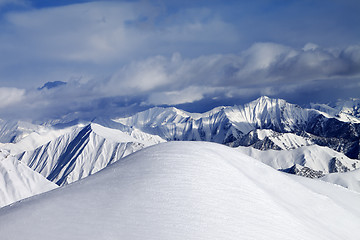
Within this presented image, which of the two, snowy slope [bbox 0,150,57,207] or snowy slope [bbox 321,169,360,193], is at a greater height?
snowy slope [bbox 321,169,360,193]

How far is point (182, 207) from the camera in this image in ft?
45.3

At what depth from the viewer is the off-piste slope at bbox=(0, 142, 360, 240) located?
12.3 m

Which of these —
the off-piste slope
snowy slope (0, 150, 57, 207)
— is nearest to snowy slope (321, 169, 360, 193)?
the off-piste slope

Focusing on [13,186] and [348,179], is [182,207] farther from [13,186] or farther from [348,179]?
[13,186]

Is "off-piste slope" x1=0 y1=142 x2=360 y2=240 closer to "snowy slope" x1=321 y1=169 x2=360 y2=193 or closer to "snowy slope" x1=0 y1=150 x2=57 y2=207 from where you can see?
"snowy slope" x1=321 y1=169 x2=360 y2=193

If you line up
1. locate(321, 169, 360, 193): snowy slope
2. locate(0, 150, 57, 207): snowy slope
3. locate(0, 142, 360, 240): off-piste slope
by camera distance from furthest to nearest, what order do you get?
locate(0, 150, 57, 207): snowy slope, locate(321, 169, 360, 193): snowy slope, locate(0, 142, 360, 240): off-piste slope

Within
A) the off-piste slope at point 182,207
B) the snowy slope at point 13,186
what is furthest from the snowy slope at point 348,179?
the snowy slope at point 13,186

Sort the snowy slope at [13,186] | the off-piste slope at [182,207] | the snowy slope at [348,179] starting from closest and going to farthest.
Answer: the off-piste slope at [182,207], the snowy slope at [348,179], the snowy slope at [13,186]

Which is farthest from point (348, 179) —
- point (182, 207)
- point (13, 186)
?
point (13, 186)

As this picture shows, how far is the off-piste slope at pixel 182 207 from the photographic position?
40.4ft

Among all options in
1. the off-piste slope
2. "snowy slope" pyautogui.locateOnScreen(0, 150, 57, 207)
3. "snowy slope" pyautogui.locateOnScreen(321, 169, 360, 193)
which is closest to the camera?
the off-piste slope

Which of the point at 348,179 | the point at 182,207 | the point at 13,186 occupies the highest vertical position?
the point at 348,179

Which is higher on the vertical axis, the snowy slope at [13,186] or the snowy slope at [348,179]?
the snowy slope at [348,179]

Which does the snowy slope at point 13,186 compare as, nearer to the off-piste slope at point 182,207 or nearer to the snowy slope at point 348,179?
the snowy slope at point 348,179
